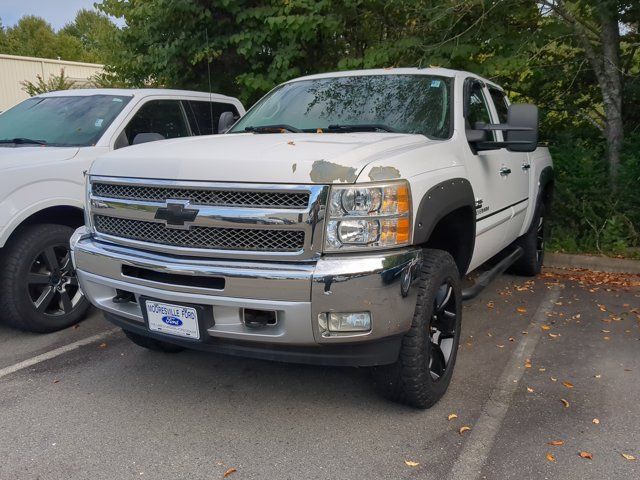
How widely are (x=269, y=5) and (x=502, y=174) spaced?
511 cm

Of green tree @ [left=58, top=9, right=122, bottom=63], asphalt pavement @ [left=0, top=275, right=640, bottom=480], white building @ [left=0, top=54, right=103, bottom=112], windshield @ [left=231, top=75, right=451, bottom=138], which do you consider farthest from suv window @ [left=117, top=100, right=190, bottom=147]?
white building @ [left=0, top=54, right=103, bottom=112]

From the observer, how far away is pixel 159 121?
222 inches

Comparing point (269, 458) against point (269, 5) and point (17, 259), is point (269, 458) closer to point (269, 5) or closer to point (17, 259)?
point (17, 259)

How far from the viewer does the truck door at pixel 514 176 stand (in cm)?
470

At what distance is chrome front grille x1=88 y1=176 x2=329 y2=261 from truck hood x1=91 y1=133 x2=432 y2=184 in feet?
0.16

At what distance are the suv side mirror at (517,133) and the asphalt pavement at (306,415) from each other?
1482mm

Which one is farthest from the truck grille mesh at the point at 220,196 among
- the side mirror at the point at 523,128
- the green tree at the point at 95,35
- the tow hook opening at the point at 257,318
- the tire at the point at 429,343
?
the green tree at the point at 95,35

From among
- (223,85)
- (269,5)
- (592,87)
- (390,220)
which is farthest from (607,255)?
(223,85)

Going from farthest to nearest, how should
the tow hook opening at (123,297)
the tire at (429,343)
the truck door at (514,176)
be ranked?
the truck door at (514,176)
the tow hook opening at (123,297)
the tire at (429,343)

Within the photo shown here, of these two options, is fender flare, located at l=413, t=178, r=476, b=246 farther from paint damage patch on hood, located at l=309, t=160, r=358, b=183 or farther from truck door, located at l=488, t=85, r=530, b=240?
truck door, located at l=488, t=85, r=530, b=240

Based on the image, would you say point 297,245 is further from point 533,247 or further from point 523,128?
point 533,247

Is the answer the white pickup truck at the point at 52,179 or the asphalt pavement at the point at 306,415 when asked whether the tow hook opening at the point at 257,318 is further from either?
the white pickup truck at the point at 52,179

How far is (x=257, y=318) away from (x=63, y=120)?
345cm

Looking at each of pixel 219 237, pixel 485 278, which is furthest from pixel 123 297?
pixel 485 278
